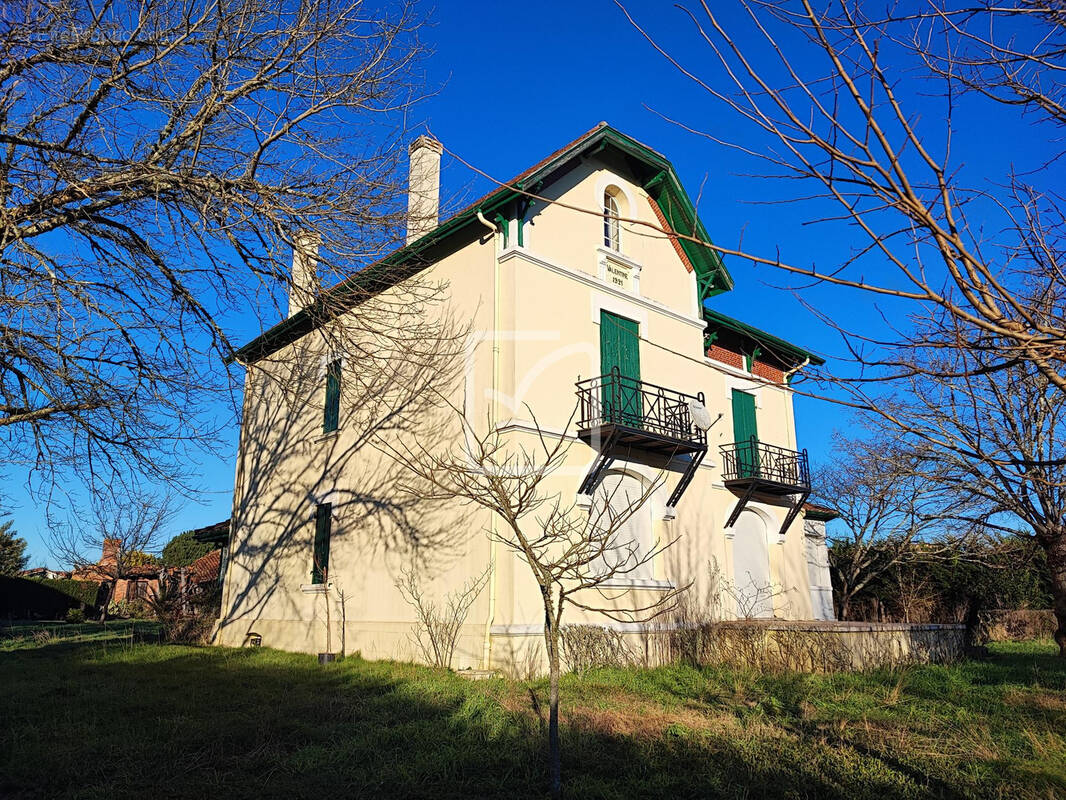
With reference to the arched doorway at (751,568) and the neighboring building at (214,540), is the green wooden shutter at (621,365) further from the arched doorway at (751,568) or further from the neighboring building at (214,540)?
the neighboring building at (214,540)

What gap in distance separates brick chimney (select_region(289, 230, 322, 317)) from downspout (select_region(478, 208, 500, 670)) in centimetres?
339

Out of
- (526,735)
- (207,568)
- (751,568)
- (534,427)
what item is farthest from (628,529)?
(207,568)

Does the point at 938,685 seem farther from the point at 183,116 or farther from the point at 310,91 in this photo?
the point at 183,116

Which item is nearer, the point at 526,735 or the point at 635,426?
the point at 526,735

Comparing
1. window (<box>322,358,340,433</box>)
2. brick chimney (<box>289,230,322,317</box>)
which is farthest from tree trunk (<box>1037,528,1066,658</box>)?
window (<box>322,358,340,433</box>)

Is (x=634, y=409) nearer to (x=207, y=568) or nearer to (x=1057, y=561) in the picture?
(x=1057, y=561)

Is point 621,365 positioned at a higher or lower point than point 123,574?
higher

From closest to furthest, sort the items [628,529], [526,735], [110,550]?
1. [526,735]
2. [628,529]
3. [110,550]

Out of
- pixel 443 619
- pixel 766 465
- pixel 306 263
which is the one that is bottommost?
pixel 443 619

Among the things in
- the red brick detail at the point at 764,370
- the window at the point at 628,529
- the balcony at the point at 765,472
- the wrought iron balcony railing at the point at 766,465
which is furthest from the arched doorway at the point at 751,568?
the red brick detail at the point at 764,370

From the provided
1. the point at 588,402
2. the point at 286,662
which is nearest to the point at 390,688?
the point at 286,662

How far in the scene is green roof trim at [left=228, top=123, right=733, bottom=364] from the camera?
387 inches

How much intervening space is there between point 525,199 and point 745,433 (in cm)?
792

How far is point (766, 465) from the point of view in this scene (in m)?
16.1
